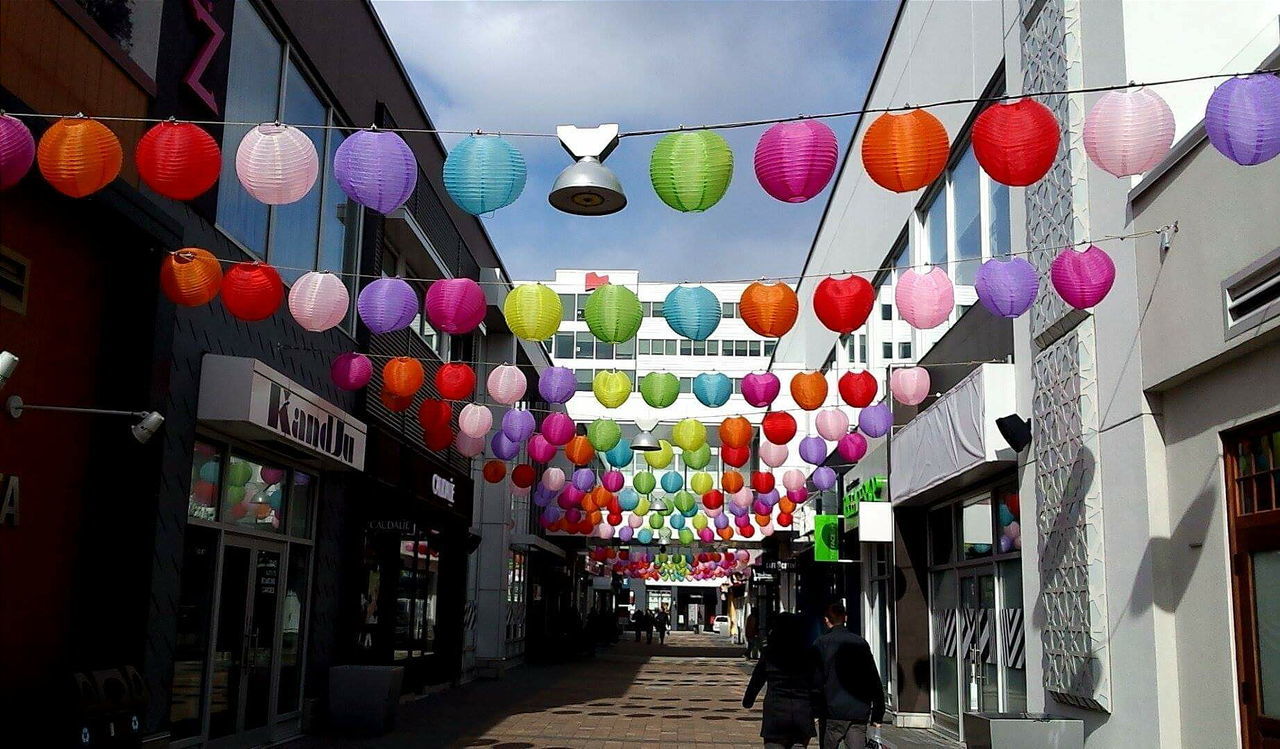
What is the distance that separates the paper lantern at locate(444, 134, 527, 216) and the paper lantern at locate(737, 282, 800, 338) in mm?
3762

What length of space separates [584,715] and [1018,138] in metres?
13.1

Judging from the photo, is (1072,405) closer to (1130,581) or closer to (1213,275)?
(1130,581)

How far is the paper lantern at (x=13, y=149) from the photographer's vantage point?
7.23 metres

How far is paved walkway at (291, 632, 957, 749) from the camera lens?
48.0 feet

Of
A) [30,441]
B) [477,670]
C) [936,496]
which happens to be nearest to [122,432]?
[30,441]

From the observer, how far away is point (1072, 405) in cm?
1073

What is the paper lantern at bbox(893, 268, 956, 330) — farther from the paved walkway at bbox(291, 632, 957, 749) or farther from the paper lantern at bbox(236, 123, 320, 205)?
the paved walkway at bbox(291, 632, 957, 749)

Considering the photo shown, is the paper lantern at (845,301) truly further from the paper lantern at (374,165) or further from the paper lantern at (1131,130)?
the paper lantern at (374,165)

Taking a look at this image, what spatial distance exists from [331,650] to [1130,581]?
1034cm

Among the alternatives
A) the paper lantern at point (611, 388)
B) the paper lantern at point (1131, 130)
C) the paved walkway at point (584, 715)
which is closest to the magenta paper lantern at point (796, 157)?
the paper lantern at point (1131, 130)

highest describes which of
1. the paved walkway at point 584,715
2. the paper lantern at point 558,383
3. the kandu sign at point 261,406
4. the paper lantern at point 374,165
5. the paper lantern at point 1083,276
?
the paper lantern at point 374,165

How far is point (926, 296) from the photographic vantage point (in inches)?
448

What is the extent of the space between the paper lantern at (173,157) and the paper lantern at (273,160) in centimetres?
26

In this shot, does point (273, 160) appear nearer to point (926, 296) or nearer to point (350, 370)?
point (350, 370)
